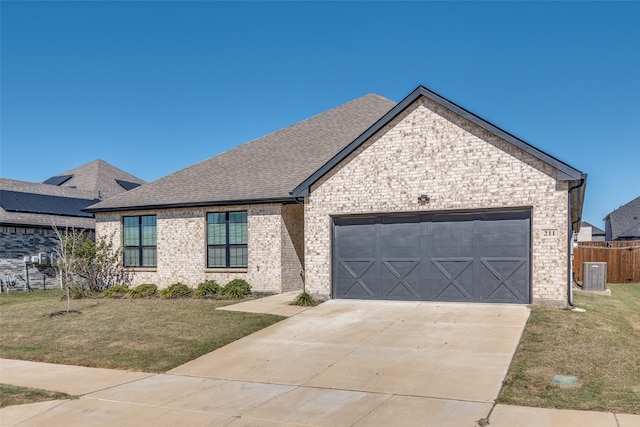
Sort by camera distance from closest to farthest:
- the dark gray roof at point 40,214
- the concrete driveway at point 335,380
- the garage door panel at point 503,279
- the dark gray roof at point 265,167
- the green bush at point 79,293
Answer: the concrete driveway at point 335,380 < the garage door panel at point 503,279 < the dark gray roof at point 265,167 < the green bush at point 79,293 < the dark gray roof at point 40,214

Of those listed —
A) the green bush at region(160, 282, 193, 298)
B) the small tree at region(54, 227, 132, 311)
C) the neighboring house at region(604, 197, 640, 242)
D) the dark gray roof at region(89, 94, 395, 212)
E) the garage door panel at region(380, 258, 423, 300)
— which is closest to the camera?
the garage door panel at region(380, 258, 423, 300)

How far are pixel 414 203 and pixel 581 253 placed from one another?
20126 millimetres

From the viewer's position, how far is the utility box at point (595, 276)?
21.9 m

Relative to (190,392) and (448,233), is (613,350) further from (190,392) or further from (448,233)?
(190,392)

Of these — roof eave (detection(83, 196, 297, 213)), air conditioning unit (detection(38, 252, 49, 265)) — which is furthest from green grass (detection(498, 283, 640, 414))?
air conditioning unit (detection(38, 252, 49, 265))

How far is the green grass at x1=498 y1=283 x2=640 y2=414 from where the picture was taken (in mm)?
7328

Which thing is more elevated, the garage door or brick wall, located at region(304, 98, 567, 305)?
brick wall, located at region(304, 98, 567, 305)

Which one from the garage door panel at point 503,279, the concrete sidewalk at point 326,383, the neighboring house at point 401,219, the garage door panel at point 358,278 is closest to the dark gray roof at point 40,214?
the neighboring house at point 401,219

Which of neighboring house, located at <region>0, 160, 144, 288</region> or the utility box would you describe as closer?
the utility box

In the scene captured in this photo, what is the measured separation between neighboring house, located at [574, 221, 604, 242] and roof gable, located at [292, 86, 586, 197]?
220 feet

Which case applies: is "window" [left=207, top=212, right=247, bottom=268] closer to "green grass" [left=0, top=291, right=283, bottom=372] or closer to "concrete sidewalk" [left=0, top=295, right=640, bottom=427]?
"green grass" [left=0, top=291, right=283, bottom=372]

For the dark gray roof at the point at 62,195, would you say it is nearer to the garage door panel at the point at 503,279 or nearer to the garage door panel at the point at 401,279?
the garage door panel at the point at 401,279

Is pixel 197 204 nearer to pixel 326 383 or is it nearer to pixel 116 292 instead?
pixel 116 292

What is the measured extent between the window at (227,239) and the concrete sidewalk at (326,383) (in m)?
6.92
